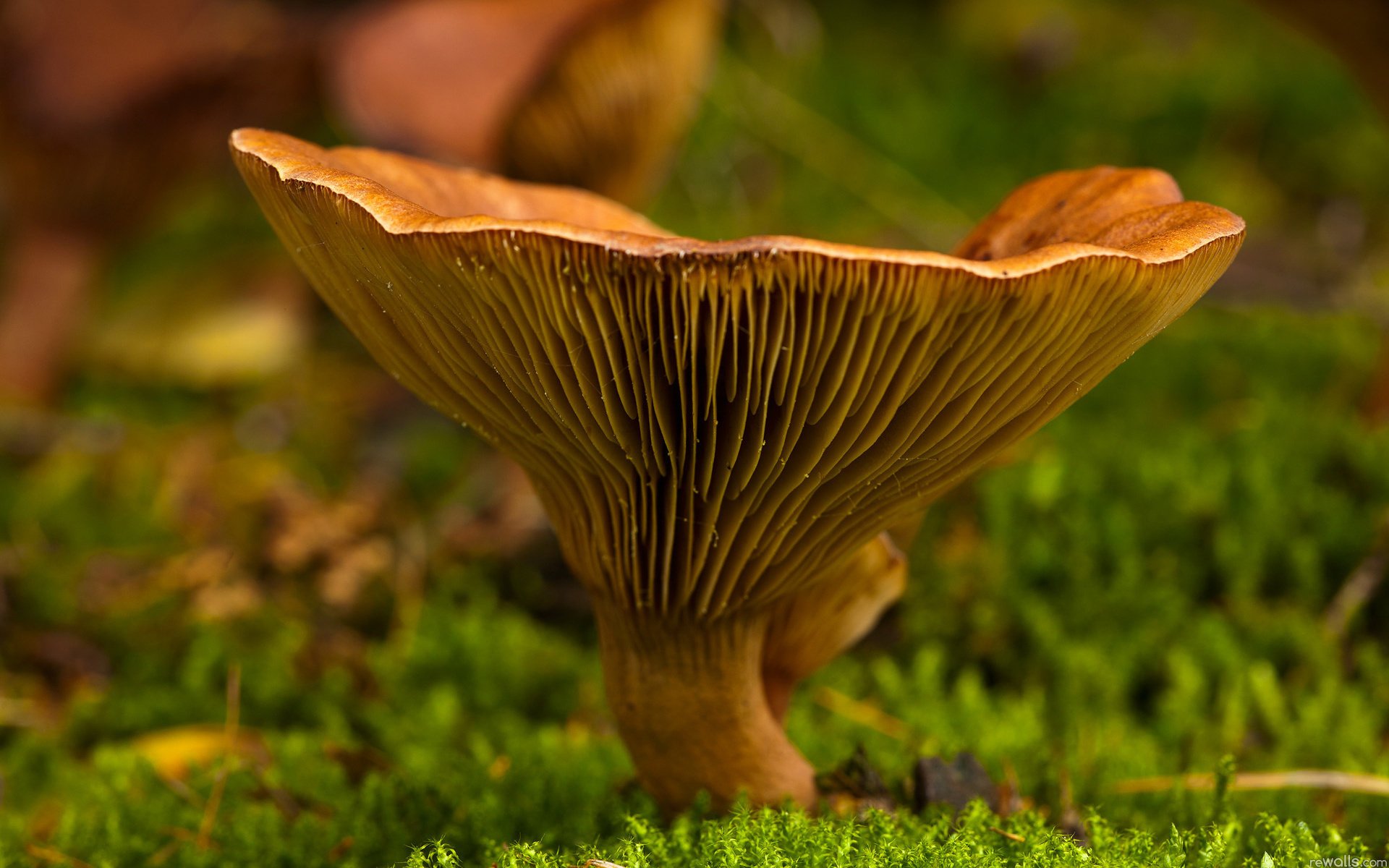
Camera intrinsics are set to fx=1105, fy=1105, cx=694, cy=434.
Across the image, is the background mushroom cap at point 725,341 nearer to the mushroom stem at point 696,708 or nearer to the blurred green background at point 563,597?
the mushroom stem at point 696,708

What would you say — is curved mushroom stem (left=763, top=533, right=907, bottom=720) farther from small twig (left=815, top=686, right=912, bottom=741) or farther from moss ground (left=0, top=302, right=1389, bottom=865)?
small twig (left=815, top=686, right=912, bottom=741)

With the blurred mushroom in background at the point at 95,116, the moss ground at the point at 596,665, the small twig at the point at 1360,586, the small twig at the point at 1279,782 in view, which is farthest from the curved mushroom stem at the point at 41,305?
the small twig at the point at 1360,586

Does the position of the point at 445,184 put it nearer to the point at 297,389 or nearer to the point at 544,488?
the point at 544,488

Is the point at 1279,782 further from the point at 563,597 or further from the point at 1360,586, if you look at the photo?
the point at 563,597

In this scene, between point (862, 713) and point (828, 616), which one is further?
point (862, 713)

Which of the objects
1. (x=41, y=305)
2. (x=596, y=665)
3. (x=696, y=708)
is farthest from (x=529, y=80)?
(x=41, y=305)
